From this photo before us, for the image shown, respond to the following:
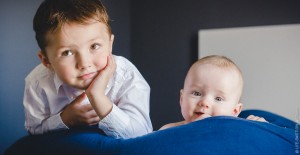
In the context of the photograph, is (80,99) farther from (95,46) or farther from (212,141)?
(212,141)

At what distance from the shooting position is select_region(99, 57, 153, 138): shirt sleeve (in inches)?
42.2

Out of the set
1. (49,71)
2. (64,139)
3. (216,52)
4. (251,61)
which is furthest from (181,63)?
(64,139)

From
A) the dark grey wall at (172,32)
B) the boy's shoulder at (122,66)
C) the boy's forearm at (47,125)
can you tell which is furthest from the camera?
the dark grey wall at (172,32)

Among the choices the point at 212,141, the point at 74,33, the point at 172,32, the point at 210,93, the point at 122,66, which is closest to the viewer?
the point at 212,141

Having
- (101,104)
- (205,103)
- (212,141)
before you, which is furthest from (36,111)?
(212,141)

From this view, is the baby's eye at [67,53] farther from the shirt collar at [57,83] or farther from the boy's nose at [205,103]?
the boy's nose at [205,103]

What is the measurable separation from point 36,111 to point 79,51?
340mm

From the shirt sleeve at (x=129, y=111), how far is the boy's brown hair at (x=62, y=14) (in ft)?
0.74

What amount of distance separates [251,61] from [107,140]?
6.06 ft

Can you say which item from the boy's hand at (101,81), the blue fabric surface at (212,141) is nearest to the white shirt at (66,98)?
the boy's hand at (101,81)

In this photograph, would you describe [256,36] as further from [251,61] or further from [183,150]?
[183,150]

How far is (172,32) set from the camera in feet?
9.59

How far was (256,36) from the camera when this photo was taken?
252cm

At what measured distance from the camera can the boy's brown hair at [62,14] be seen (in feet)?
3.56
